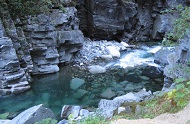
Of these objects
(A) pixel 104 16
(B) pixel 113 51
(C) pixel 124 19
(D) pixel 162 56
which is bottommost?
(B) pixel 113 51

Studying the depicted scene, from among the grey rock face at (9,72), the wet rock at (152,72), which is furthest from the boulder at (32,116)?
the wet rock at (152,72)

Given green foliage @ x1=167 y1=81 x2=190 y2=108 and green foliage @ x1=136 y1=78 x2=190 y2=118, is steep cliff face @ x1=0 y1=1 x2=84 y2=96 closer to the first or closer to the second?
green foliage @ x1=136 y1=78 x2=190 y2=118

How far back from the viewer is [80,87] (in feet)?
40.8

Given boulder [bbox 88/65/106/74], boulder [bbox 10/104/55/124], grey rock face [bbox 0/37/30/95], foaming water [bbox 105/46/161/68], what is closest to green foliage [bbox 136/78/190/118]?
boulder [bbox 10/104/55/124]

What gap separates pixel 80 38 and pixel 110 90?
18.1ft

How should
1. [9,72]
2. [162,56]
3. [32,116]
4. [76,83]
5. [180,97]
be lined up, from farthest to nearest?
[162,56]
[76,83]
[9,72]
[32,116]
[180,97]

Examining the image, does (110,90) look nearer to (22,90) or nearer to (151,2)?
(22,90)

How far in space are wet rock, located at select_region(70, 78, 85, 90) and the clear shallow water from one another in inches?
6.8

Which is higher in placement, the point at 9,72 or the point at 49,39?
the point at 49,39

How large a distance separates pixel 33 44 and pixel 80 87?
4.33m

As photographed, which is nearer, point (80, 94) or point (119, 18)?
point (80, 94)

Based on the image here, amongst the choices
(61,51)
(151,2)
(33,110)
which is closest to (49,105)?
(33,110)

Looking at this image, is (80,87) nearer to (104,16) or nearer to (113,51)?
(113,51)

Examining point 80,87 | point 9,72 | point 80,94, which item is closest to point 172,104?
point 80,94
